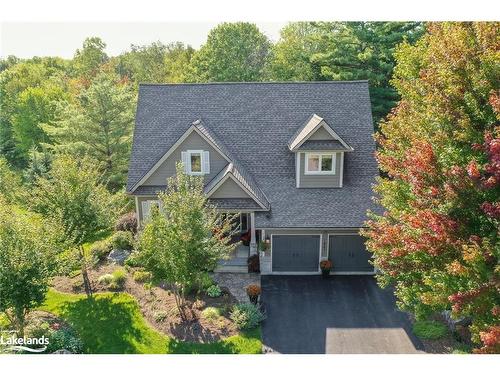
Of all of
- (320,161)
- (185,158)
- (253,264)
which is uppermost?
(185,158)

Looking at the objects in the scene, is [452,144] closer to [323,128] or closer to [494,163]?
[494,163]

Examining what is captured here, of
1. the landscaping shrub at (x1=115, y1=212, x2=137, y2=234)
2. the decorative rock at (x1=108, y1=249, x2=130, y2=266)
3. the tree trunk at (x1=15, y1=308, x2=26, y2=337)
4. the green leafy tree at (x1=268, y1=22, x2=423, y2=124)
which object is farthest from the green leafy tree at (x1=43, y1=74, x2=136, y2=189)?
the green leafy tree at (x1=268, y1=22, x2=423, y2=124)

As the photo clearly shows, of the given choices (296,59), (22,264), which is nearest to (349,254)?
(22,264)

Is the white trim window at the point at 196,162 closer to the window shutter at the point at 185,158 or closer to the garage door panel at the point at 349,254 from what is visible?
the window shutter at the point at 185,158

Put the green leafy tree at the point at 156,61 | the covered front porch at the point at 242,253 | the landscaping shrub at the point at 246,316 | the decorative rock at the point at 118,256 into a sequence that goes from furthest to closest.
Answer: the green leafy tree at the point at 156,61 < the decorative rock at the point at 118,256 < the covered front porch at the point at 242,253 < the landscaping shrub at the point at 246,316

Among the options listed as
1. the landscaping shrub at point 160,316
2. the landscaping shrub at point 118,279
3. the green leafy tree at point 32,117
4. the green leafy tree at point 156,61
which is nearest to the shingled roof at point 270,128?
the landscaping shrub at point 118,279

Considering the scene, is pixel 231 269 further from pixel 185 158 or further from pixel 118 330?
pixel 118 330

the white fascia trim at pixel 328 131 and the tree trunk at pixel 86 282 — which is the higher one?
the white fascia trim at pixel 328 131

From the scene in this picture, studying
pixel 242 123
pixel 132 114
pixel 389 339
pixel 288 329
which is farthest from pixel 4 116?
pixel 389 339
